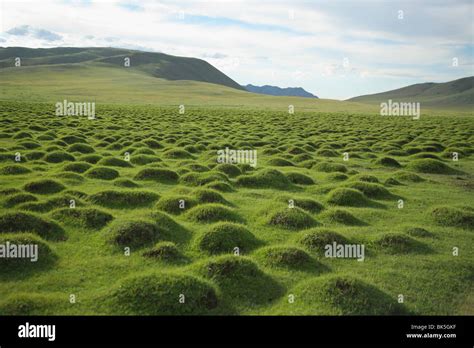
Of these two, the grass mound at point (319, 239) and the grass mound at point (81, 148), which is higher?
the grass mound at point (81, 148)

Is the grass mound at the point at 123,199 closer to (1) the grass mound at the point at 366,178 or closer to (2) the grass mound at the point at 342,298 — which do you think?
(2) the grass mound at the point at 342,298

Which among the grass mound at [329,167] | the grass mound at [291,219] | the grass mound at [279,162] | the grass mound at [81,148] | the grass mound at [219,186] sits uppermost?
the grass mound at [81,148]

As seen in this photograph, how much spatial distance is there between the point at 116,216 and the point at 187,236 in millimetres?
3280

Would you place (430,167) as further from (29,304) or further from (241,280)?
(29,304)

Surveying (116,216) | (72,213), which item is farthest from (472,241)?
(72,213)

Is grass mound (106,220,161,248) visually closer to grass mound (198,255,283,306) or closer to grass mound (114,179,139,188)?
grass mound (198,255,283,306)

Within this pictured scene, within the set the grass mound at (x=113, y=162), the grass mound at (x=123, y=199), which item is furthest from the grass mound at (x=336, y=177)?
the grass mound at (x=113, y=162)

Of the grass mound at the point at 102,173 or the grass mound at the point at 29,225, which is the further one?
the grass mound at the point at 102,173

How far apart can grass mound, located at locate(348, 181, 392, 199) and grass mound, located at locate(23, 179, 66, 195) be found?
14518 mm

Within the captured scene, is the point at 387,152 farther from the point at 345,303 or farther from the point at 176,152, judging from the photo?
the point at 345,303

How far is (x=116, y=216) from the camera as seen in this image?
16.3m

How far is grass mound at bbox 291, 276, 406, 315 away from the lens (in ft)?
34.2

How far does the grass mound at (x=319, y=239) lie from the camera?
46.3 ft

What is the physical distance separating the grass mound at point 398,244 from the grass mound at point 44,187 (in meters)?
14.1
